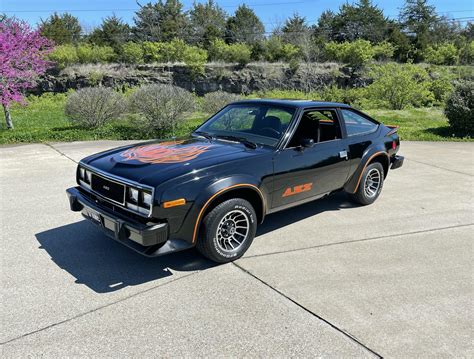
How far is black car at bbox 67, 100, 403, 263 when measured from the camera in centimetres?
350

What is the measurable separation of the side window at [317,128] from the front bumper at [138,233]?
1.79 m

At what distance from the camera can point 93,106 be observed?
12406 millimetres

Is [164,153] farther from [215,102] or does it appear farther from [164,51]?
[164,51]

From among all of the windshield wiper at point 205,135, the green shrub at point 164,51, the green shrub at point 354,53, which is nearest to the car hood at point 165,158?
the windshield wiper at point 205,135

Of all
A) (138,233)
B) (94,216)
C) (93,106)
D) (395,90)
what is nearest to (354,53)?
(395,90)

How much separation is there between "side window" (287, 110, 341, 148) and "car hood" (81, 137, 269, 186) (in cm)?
56

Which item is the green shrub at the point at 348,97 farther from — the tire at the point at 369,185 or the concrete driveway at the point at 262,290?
the concrete driveway at the point at 262,290

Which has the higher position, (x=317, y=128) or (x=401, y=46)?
(x=401, y=46)

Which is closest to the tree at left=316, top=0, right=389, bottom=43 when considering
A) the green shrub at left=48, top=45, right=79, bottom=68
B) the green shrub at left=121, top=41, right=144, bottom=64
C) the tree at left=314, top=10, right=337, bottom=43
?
the tree at left=314, top=10, right=337, bottom=43

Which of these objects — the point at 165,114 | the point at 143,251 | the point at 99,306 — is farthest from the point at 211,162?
the point at 165,114

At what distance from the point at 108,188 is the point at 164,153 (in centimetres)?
69

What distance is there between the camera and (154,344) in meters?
2.76

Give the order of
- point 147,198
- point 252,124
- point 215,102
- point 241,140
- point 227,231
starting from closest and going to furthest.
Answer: point 147,198 → point 227,231 → point 241,140 → point 252,124 → point 215,102

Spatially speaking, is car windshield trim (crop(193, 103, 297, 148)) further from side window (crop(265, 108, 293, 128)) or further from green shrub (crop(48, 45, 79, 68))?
green shrub (crop(48, 45, 79, 68))
